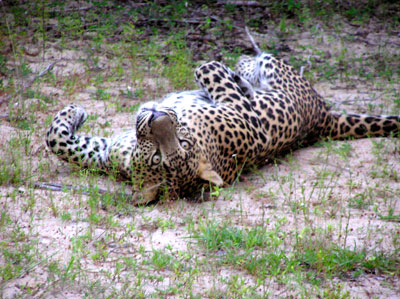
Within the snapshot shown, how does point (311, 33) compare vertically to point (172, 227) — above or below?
above

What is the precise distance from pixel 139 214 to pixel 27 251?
1.18 metres

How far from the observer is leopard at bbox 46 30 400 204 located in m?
4.75

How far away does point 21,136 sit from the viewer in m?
5.75

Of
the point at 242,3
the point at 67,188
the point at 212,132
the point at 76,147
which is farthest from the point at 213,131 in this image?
the point at 242,3

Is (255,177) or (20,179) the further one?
(255,177)

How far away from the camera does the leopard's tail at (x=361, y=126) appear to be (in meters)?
6.68

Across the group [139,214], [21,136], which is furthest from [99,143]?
[139,214]

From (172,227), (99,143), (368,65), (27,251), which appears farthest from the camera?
(368,65)

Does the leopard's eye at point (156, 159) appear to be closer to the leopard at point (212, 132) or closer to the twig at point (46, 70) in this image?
the leopard at point (212, 132)

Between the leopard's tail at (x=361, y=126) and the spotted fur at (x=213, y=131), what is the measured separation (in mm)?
12

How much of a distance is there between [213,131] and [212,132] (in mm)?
19

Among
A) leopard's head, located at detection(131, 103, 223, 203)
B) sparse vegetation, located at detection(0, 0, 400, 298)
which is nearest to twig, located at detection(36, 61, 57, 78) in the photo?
sparse vegetation, located at detection(0, 0, 400, 298)

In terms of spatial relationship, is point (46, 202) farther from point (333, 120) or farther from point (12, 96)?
point (333, 120)

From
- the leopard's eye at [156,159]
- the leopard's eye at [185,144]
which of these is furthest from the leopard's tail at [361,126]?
the leopard's eye at [156,159]
